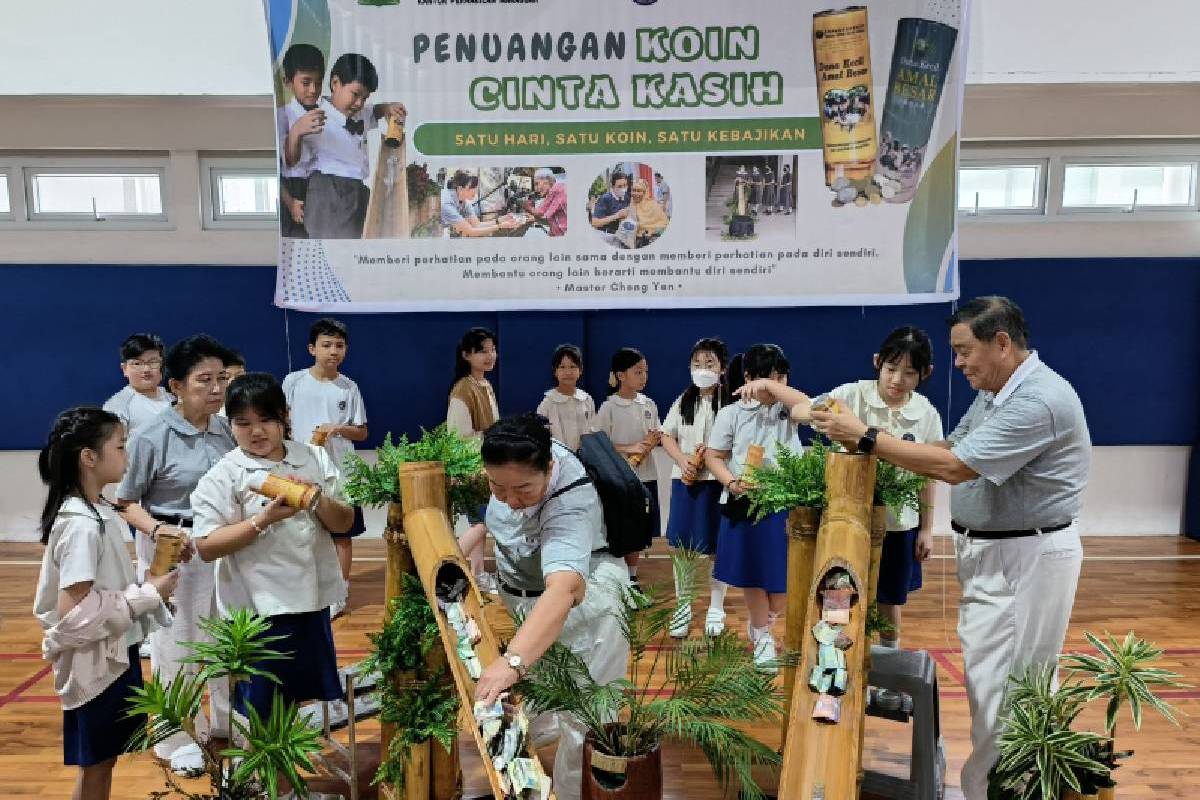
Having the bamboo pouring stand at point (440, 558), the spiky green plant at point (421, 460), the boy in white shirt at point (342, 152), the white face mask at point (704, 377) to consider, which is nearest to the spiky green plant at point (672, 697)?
the bamboo pouring stand at point (440, 558)

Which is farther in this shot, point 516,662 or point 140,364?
point 140,364

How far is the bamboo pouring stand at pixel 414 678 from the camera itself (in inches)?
87.4

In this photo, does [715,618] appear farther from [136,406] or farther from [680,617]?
[136,406]

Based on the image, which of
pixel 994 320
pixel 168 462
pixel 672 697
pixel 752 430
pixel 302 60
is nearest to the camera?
pixel 672 697

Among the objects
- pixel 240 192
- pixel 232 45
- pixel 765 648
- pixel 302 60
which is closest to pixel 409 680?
pixel 765 648

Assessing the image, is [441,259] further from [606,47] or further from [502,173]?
[606,47]

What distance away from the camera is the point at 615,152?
448cm

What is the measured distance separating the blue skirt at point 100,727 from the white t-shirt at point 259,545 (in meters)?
0.34

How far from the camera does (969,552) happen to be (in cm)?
240

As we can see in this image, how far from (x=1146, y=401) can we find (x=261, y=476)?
5.99 m

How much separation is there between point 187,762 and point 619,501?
1.88 metres

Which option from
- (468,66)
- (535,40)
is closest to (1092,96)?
(535,40)

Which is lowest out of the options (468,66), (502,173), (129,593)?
(129,593)

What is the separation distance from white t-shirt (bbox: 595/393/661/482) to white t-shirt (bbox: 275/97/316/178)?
2.16 m
